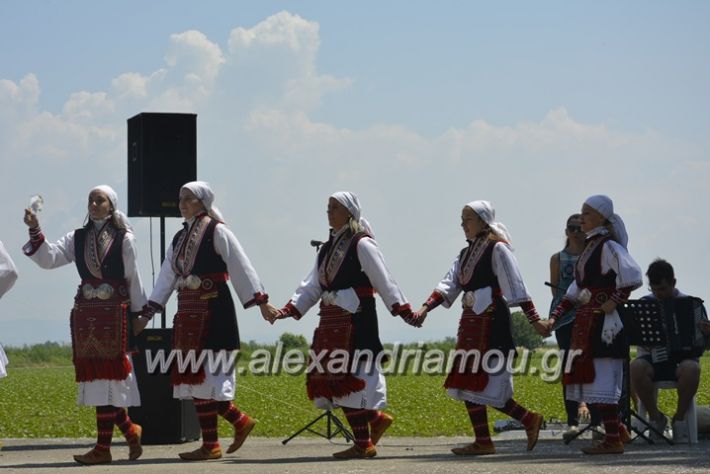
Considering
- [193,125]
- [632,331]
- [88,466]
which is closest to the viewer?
[88,466]

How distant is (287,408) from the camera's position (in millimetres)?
18156

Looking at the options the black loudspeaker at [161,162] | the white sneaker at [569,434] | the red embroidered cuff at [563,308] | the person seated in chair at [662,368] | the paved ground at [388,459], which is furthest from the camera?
the black loudspeaker at [161,162]

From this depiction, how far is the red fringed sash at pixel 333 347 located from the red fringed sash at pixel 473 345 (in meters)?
0.78

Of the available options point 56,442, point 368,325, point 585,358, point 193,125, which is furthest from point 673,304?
point 56,442

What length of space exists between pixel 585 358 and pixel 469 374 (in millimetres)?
863

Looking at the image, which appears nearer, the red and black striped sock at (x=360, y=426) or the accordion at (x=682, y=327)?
the red and black striped sock at (x=360, y=426)

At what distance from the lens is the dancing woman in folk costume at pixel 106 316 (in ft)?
33.6

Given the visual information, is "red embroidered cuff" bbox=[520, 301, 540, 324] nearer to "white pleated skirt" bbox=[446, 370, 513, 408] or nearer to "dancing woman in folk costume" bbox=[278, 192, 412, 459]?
"white pleated skirt" bbox=[446, 370, 513, 408]

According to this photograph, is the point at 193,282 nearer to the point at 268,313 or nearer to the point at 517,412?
the point at 268,313

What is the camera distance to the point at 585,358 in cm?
1043

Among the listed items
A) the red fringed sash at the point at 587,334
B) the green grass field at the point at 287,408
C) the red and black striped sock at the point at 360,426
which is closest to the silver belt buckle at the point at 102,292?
the red and black striped sock at the point at 360,426

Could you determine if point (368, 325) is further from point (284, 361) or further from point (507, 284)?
point (284, 361)

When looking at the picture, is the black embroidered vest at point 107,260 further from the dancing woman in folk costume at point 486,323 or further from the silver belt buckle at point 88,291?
the dancing woman in folk costume at point 486,323

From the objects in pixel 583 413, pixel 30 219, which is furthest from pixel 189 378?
pixel 583 413
